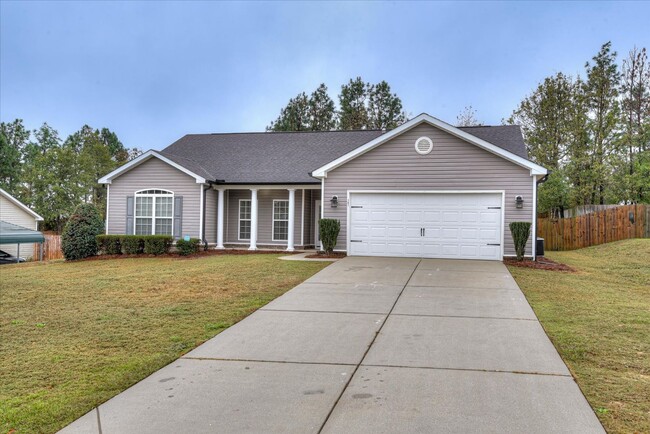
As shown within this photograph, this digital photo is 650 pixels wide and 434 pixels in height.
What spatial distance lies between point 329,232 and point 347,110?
2601cm

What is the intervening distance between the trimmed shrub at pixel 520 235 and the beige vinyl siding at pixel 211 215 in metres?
10.6

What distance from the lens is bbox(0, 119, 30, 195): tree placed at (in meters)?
44.5

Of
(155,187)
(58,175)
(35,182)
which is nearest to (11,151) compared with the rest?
(35,182)

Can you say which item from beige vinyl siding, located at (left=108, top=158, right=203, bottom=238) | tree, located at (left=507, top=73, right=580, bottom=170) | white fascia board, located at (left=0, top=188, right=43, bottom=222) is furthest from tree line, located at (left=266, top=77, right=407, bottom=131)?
beige vinyl siding, located at (left=108, top=158, right=203, bottom=238)

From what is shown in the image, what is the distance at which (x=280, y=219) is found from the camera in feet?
65.0

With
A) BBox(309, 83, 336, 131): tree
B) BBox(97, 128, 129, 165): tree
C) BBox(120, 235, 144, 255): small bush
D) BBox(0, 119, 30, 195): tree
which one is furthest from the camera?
BBox(97, 128, 129, 165): tree

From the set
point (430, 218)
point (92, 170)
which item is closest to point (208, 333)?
point (430, 218)

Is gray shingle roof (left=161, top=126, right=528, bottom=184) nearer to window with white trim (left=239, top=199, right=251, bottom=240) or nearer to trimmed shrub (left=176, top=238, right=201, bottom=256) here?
window with white trim (left=239, top=199, right=251, bottom=240)

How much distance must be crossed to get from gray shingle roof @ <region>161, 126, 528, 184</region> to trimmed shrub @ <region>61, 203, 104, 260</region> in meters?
3.57

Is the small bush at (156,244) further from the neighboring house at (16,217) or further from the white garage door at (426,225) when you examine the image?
the neighboring house at (16,217)

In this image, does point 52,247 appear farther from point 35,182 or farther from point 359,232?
point 359,232

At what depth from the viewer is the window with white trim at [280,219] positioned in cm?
1973

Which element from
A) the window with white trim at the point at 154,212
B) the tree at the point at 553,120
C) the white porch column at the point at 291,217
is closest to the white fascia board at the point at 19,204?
the window with white trim at the point at 154,212

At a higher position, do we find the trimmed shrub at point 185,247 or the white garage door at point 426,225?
the white garage door at point 426,225
